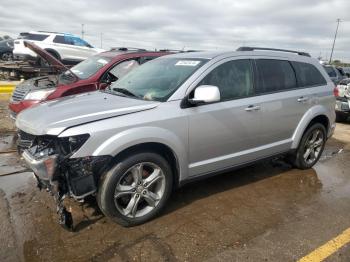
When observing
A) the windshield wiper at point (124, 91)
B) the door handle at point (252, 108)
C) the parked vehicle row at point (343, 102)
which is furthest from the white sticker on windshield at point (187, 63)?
the parked vehicle row at point (343, 102)

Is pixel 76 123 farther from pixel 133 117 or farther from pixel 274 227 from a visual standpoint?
pixel 274 227

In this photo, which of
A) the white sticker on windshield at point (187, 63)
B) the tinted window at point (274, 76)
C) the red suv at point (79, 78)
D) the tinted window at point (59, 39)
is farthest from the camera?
the tinted window at point (59, 39)

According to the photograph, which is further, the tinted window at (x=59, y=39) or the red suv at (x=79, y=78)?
the tinted window at (x=59, y=39)

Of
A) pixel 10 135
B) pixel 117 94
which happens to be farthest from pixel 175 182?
pixel 10 135

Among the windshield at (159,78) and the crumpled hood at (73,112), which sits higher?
the windshield at (159,78)

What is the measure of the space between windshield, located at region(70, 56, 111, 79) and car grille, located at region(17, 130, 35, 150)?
3.04 metres

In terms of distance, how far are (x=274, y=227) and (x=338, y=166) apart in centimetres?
302

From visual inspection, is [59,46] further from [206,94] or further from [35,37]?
[206,94]

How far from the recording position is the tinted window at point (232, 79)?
430 cm

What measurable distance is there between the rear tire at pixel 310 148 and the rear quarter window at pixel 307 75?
0.66 m

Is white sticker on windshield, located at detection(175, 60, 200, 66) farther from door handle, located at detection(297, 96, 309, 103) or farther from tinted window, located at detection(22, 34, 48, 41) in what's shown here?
tinted window, located at detection(22, 34, 48, 41)

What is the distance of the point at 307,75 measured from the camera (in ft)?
18.2

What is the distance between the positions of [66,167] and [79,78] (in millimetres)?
3797

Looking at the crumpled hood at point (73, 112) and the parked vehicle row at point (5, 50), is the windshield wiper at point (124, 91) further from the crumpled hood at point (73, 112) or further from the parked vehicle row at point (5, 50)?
the parked vehicle row at point (5, 50)
